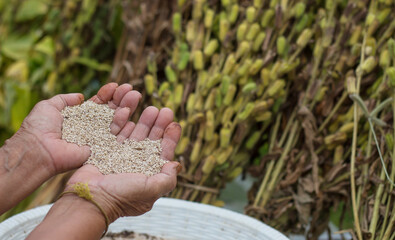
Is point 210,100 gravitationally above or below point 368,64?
below

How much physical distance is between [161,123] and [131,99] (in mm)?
71

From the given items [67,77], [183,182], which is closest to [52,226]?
[183,182]

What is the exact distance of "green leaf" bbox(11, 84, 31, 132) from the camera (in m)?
1.77

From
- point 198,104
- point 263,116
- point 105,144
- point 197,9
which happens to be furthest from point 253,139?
point 105,144

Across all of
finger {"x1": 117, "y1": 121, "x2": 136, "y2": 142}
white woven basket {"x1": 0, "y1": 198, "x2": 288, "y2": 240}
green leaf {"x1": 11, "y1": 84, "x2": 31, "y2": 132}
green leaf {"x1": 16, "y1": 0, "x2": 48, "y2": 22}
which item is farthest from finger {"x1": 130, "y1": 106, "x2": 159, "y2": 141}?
green leaf {"x1": 16, "y1": 0, "x2": 48, "y2": 22}

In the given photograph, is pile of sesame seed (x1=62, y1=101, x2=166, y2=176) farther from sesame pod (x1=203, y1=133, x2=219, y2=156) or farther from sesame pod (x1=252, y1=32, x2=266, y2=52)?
sesame pod (x1=252, y1=32, x2=266, y2=52)

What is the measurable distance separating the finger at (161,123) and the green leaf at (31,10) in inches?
47.9

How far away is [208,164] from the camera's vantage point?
113 cm

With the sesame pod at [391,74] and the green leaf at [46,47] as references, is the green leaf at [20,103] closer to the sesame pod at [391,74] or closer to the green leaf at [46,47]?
the green leaf at [46,47]

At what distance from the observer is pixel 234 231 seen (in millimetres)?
988

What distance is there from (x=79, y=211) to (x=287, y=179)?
1.92ft

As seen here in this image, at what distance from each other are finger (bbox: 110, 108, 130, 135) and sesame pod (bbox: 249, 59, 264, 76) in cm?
42

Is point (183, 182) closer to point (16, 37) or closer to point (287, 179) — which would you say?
point (287, 179)

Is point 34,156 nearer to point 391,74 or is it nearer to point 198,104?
point 198,104
